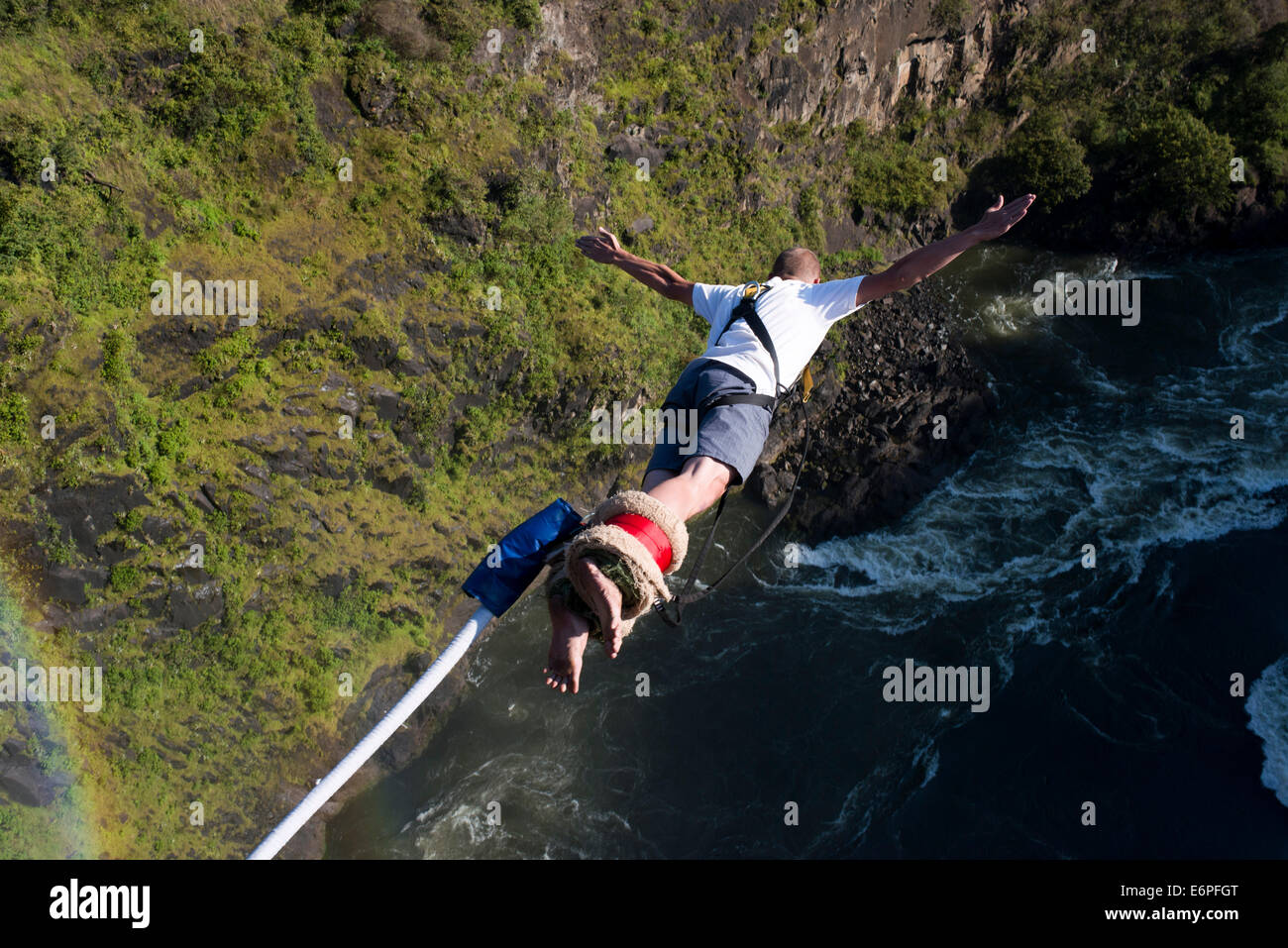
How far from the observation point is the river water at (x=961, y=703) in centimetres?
1652

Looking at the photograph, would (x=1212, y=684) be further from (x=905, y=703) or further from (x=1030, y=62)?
(x=1030, y=62)

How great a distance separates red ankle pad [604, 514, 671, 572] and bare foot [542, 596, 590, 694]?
448 mm

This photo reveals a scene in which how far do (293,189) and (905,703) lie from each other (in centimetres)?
1829

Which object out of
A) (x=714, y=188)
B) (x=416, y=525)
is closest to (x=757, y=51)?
(x=714, y=188)

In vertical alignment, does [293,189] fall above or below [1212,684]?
above

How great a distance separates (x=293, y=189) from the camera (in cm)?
1914

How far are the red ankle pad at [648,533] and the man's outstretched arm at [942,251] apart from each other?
1.79 m

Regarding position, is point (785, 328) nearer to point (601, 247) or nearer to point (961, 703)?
point (601, 247)

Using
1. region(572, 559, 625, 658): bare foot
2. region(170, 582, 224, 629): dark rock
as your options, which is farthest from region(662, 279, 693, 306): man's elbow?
region(170, 582, 224, 629): dark rock

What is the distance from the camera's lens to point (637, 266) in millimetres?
5719

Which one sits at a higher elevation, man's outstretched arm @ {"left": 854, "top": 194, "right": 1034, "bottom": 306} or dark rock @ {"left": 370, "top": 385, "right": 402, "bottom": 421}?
dark rock @ {"left": 370, "top": 385, "right": 402, "bottom": 421}

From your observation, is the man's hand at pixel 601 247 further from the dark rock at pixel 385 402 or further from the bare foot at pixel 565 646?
the dark rock at pixel 385 402

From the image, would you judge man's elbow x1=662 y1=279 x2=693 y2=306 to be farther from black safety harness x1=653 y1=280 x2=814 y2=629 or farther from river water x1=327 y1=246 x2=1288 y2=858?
river water x1=327 y1=246 x2=1288 y2=858

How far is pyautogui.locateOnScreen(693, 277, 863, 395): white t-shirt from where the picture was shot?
15.9 feet
